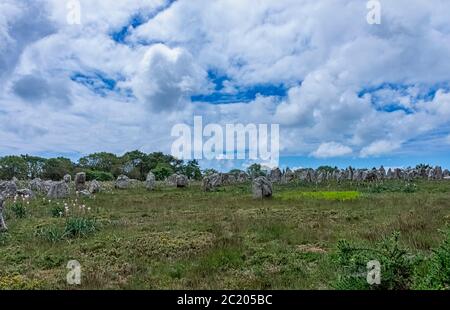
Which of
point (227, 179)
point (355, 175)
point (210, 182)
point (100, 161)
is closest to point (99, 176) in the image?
point (100, 161)

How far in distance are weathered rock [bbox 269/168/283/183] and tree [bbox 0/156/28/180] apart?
49788mm

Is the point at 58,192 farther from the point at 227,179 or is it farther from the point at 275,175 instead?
the point at 275,175

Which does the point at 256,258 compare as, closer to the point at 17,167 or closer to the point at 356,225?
the point at 356,225

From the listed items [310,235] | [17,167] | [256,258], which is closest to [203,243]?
[256,258]

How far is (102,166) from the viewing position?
294 feet

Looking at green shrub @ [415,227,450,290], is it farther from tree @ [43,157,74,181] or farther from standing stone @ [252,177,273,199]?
tree @ [43,157,74,181]

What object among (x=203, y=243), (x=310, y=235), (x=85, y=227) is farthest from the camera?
(x=85, y=227)

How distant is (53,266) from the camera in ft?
35.0

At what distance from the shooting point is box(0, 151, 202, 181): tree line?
258 feet

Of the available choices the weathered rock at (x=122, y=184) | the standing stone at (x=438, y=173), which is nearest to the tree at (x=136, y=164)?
the weathered rock at (x=122, y=184)

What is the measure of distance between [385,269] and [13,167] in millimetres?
84285

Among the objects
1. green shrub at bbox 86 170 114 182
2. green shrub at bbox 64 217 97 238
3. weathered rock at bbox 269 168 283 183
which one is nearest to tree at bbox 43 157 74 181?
green shrub at bbox 86 170 114 182

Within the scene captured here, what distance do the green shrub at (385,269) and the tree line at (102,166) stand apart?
222 feet
